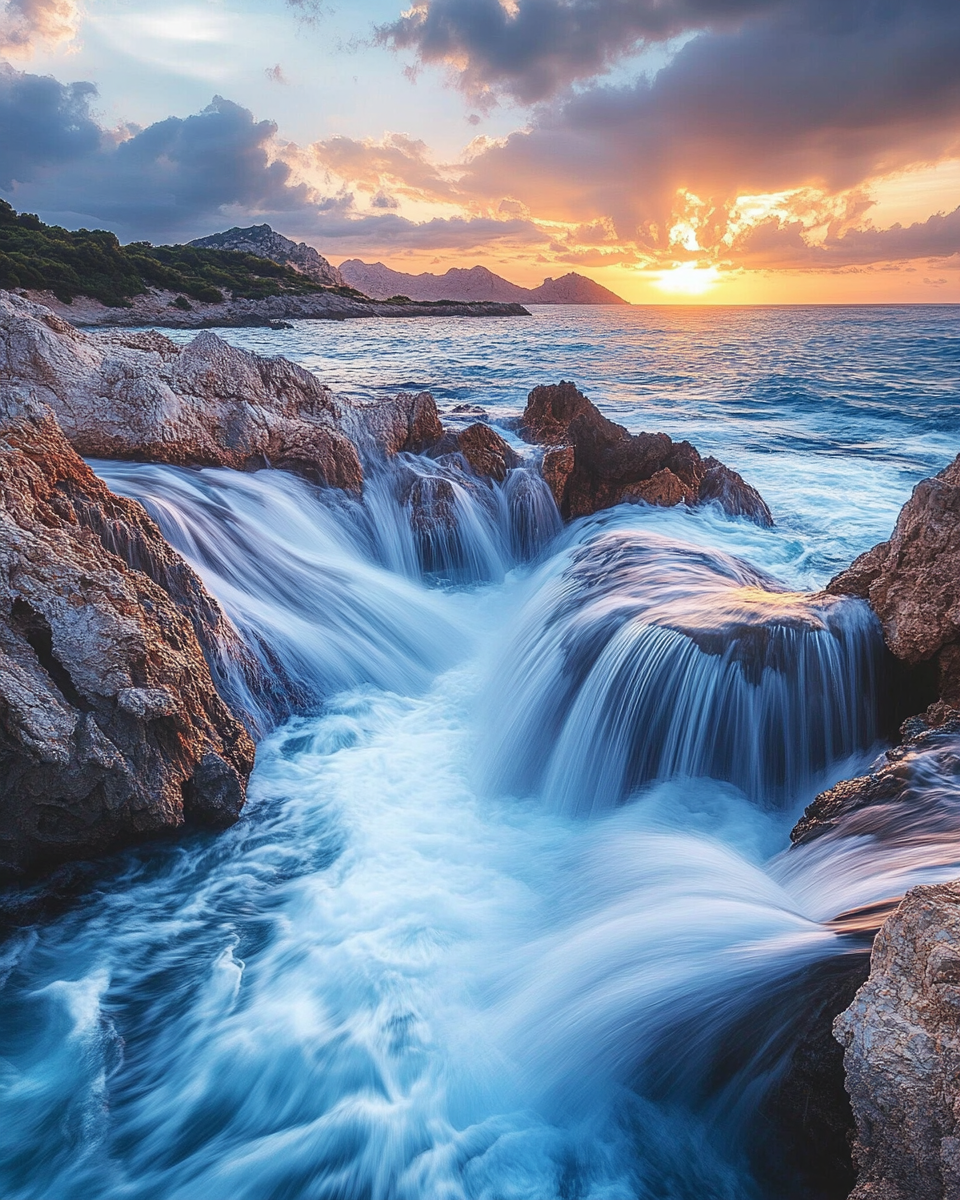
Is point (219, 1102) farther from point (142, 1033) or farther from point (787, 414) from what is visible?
point (787, 414)

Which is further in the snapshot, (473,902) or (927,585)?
(927,585)

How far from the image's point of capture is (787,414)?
74.1 ft

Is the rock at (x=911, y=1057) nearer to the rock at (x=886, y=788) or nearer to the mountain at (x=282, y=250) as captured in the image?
the rock at (x=886, y=788)

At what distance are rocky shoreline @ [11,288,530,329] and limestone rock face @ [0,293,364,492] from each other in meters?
18.6

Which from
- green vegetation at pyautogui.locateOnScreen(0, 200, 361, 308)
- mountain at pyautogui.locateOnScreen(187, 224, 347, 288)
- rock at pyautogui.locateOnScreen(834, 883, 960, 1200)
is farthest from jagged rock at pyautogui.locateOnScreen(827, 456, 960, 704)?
mountain at pyautogui.locateOnScreen(187, 224, 347, 288)

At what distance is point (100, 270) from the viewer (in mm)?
47188

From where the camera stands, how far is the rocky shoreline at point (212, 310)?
40.3 meters

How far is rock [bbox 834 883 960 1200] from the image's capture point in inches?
73.3

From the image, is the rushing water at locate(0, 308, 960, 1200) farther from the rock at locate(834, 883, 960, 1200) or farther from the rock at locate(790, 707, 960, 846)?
the rock at locate(834, 883, 960, 1200)

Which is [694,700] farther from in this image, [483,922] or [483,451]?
[483,451]

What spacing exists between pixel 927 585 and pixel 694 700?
175cm

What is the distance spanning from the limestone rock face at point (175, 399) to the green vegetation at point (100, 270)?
37.8m

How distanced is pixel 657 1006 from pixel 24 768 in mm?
3206

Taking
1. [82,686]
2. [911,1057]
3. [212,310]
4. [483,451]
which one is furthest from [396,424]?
[212,310]
